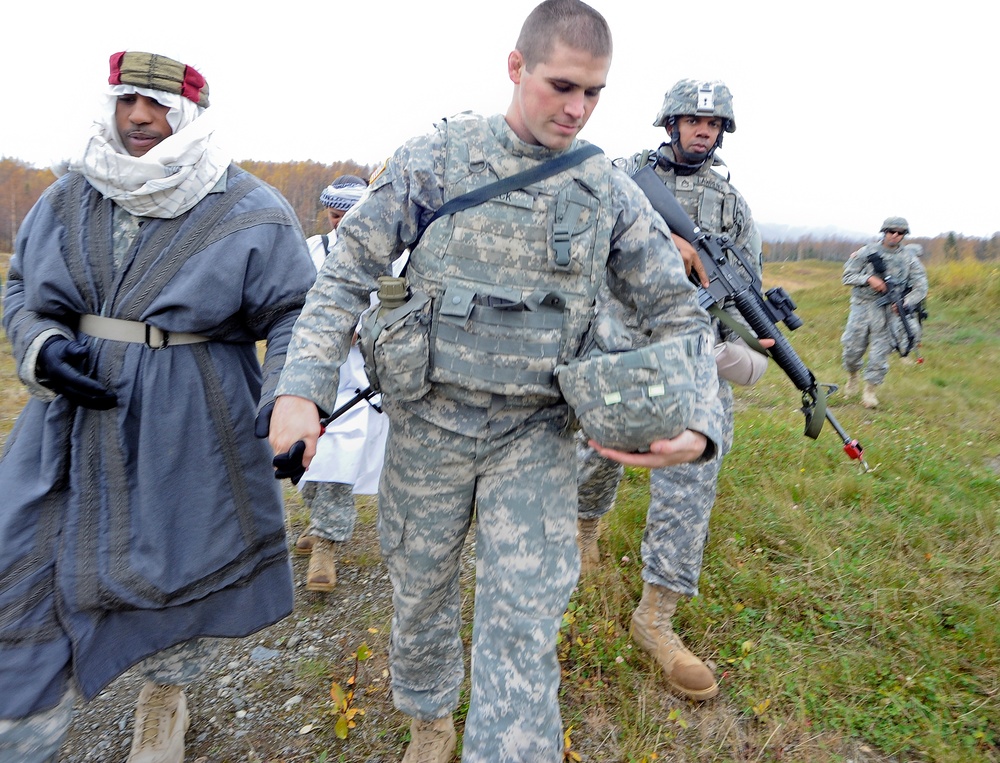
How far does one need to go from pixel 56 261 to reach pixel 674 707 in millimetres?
2571

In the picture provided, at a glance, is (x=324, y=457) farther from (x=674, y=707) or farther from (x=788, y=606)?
(x=788, y=606)

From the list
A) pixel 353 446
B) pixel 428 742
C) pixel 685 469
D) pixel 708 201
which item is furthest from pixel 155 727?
pixel 708 201

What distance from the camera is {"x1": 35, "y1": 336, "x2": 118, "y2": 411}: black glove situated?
182 cm

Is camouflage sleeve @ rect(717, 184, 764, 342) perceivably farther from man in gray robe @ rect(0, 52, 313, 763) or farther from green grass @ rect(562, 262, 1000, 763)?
man in gray robe @ rect(0, 52, 313, 763)

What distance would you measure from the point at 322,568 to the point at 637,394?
2258 millimetres

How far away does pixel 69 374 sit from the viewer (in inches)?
71.8

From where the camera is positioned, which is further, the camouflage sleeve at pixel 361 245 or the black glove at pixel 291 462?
the camouflage sleeve at pixel 361 245

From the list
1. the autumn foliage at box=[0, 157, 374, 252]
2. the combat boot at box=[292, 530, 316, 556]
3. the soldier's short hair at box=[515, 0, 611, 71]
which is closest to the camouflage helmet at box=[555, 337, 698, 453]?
the soldier's short hair at box=[515, 0, 611, 71]

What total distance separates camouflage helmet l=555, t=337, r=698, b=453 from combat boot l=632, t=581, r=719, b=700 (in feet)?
4.52

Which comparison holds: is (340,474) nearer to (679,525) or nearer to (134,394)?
(134,394)

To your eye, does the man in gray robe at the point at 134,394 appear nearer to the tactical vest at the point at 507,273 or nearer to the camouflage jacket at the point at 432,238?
the camouflage jacket at the point at 432,238

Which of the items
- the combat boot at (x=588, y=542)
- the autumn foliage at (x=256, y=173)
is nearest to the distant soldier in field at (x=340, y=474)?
the combat boot at (x=588, y=542)

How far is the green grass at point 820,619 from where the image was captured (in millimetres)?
2514

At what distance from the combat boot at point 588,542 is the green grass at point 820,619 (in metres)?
0.10
